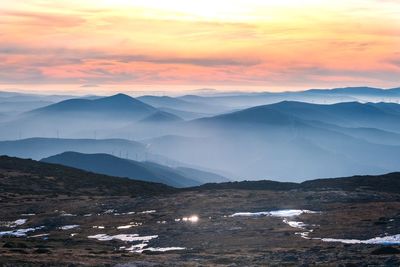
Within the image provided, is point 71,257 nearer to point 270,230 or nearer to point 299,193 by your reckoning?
point 270,230

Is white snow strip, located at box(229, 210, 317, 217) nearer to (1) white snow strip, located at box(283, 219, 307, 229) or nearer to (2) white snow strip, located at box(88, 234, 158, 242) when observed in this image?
(1) white snow strip, located at box(283, 219, 307, 229)

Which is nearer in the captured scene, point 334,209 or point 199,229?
point 199,229

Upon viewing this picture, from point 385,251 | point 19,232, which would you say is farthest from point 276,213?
point 385,251

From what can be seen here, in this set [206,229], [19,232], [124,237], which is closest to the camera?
[124,237]

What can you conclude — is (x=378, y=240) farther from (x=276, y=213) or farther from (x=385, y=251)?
(x=276, y=213)

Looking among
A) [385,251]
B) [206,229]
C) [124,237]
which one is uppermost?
[385,251]

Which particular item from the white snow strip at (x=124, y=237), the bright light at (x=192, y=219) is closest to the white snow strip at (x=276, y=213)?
the bright light at (x=192, y=219)

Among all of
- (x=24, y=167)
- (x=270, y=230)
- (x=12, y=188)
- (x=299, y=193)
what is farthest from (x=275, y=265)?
(x=24, y=167)

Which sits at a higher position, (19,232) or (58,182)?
(58,182)

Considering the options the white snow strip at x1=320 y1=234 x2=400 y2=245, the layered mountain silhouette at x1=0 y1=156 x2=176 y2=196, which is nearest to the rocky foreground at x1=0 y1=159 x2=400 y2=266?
the white snow strip at x1=320 y1=234 x2=400 y2=245
